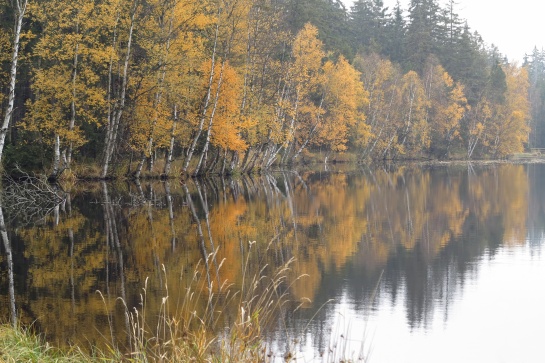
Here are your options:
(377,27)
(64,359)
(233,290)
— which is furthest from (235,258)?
(377,27)

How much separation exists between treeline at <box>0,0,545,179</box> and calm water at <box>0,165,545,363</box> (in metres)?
5.64

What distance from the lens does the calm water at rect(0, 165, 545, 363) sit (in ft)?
30.3

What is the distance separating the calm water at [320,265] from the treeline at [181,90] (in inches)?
222

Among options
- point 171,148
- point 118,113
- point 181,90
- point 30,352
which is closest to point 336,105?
point 171,148

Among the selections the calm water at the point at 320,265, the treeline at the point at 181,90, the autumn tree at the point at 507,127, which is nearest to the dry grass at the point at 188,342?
the calm water at the point at 320,265

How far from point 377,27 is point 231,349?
3791 inches

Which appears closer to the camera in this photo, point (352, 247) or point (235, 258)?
point (235, 258)

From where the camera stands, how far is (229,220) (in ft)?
69.6

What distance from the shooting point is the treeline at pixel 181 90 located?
3225 centimetres

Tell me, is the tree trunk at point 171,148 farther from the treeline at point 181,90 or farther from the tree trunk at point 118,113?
the tree trunk at point 118,113

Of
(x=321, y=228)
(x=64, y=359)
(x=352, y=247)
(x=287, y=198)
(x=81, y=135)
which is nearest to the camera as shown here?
(x=64, y=359)

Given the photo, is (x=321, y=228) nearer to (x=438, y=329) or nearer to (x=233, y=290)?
(x=233, y=290)

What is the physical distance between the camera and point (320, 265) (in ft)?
46.0

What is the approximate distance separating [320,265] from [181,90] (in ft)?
74.8
